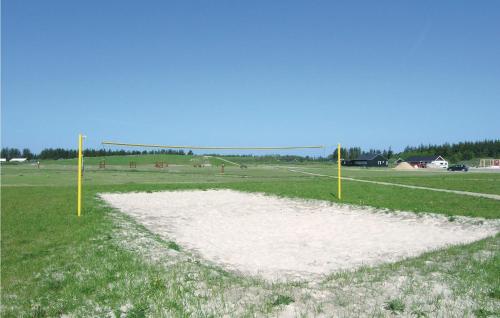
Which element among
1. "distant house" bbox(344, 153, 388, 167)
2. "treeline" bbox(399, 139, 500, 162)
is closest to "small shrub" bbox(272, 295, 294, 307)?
"distant house" bbox(344, 153, 388, 167)

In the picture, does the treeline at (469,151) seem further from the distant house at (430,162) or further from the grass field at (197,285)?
the grass field at (197,285)

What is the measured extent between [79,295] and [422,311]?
145 inches

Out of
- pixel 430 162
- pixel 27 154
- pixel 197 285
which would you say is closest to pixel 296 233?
pixel 197 285

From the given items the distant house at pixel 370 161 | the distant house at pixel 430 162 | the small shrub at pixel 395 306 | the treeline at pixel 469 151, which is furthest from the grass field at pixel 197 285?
the treeline at pixel 469 151

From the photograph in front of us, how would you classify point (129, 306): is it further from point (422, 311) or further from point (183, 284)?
point (422, 311)

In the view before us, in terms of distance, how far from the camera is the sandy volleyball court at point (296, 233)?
6262mm

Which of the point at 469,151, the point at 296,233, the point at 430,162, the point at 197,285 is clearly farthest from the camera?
the point at 469,151

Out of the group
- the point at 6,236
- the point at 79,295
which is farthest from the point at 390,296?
the point at 6,236

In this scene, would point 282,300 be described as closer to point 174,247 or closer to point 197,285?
point 197,285

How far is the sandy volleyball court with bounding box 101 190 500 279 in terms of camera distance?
6.26 m

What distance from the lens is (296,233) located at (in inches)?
342

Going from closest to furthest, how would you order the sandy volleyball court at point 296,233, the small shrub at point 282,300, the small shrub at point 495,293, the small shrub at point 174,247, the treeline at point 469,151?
the small shrub at point 282,300 < the small shrub at point 495,293 < the sandy volleyball court at point 296,233 < the small shrub at point 174,247 < the treeline at point 469,151

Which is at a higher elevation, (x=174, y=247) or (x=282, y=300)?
(x=282, y=300)

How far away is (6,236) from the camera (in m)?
7.29
